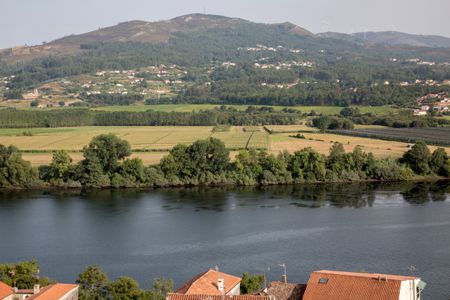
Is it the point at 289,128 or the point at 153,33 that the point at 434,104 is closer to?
the point at 289,128

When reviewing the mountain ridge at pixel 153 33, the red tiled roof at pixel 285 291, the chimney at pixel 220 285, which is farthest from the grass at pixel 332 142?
the mountain ridge at pixel 153 33

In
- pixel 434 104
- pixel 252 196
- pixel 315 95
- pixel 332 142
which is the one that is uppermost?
pixel 315 95

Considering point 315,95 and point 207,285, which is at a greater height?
point 315,95

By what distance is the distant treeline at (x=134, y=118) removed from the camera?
50.2 metres

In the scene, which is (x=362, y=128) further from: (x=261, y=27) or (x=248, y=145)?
(x=261, y=27)

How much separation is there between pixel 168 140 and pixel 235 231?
19.4 m

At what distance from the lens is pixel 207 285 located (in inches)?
496

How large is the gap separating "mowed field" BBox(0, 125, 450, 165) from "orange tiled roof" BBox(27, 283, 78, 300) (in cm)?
1994

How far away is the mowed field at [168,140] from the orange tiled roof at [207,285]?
20322mm

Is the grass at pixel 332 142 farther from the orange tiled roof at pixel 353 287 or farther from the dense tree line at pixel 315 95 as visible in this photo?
the orange tiled roof at pixel 353 287

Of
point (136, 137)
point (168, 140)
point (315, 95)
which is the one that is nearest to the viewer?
point (168, 140)

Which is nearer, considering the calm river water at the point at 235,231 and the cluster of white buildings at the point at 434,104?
the calm river water at the point at 235,231

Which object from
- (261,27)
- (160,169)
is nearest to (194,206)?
(160,169)

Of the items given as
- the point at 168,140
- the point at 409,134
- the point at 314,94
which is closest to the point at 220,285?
the point at 168,140
